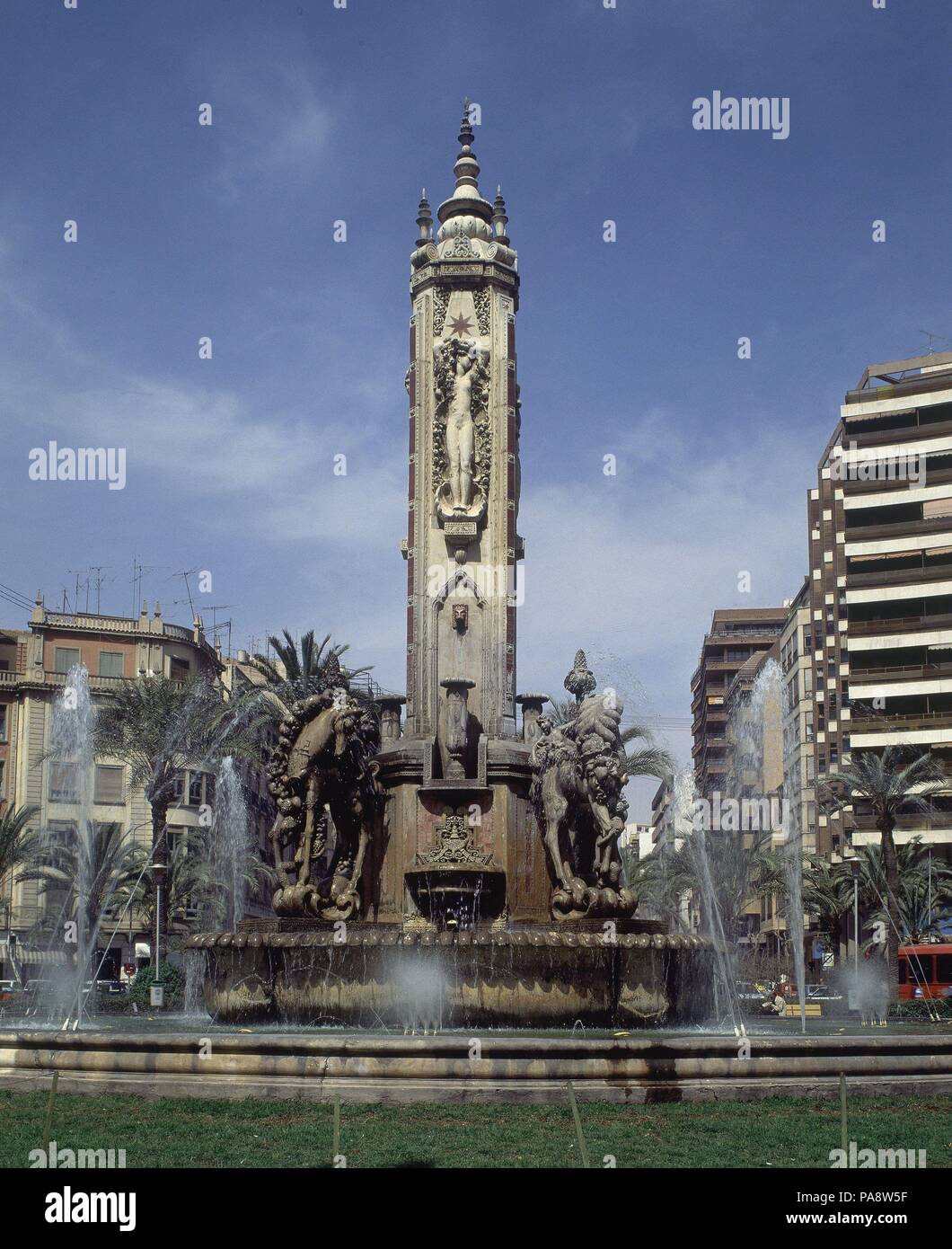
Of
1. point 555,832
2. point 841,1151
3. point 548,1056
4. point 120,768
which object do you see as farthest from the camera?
point 120,768

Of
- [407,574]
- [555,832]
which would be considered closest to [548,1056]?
[555,832]

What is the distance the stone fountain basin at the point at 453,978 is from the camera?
1706cm

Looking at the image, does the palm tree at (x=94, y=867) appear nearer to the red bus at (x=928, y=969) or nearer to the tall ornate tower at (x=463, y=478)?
the red bus at (x=928, y=969)

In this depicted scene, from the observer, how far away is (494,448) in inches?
911

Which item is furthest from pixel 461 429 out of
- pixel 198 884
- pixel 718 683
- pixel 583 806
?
pixel 718 683

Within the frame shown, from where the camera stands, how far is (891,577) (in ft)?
266

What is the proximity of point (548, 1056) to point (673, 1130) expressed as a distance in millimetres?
1654

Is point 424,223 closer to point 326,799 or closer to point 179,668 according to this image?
point 326,799

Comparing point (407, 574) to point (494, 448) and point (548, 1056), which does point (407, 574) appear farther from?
point (548, 1056)

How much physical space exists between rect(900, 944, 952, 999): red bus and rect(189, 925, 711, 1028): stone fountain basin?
36305 millimetres

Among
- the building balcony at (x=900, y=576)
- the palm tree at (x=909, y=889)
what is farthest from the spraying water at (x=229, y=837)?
the building balcony at (x=900, y=576)

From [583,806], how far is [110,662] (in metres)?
60.4

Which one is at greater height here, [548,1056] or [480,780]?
[480,780]

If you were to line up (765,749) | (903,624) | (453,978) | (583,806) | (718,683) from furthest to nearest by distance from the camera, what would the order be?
1. (718,683)
2. (765,749)
3. (903,624)
4. (583,806)
5. (453,978)
